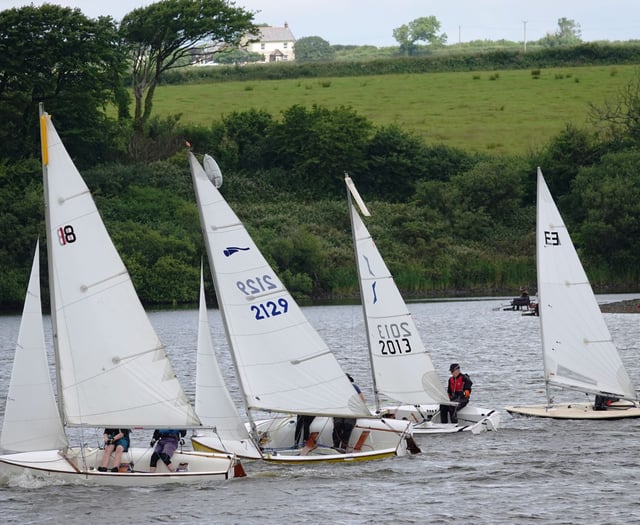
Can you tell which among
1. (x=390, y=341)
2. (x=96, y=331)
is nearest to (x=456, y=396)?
(x=390, y=341)

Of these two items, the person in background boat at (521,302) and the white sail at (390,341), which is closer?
the white sail at (390,341)

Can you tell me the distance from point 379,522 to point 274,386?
457 cm

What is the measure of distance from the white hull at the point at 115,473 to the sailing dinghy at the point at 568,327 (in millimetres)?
11232

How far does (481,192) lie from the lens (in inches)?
3792

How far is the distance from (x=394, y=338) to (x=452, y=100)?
95046mm

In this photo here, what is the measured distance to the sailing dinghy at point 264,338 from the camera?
26.8 metres

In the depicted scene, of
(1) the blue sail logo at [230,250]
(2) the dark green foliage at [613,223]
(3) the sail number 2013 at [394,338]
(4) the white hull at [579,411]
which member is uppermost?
(1) the blue sail logo at [230,250]

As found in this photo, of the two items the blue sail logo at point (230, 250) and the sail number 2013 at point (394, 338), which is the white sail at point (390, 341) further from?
the blue sail logo at point (230, 250)

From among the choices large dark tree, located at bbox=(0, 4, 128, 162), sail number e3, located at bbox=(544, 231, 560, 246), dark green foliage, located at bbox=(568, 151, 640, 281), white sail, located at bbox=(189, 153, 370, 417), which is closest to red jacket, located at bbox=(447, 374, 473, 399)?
sail number e3, located at bbox=(544, 231, 560, 246)

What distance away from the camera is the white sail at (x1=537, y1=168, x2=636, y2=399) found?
34000 millimetres

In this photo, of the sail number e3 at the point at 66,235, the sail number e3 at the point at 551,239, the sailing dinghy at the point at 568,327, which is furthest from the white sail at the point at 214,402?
the sail number e3 at the point at 551,239

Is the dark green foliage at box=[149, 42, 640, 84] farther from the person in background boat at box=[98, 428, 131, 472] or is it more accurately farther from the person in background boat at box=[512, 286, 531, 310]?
the person in background boat at box=[98, 428, 131, 472]

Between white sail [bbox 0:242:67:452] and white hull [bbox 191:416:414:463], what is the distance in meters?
4.23

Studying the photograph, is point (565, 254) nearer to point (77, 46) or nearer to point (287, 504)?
point (287, 504)
